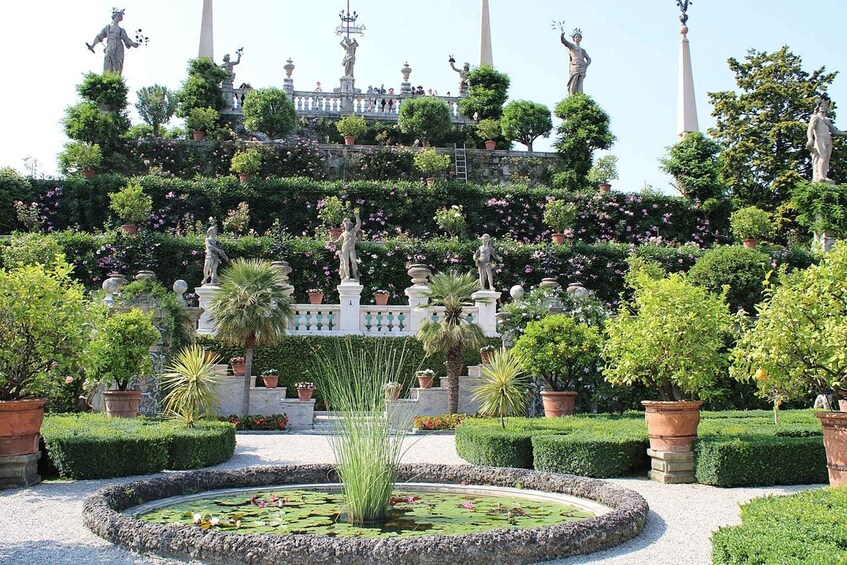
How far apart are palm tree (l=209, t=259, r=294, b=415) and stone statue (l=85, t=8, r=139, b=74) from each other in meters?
22.9

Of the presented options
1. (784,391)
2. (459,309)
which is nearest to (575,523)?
(784,391)

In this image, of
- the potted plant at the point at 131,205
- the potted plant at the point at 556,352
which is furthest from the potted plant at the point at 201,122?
the potted plant at the point at 556,352

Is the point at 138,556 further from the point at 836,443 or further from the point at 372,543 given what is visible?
the point at 836,443

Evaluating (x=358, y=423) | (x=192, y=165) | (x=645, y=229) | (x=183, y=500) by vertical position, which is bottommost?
(x=183, y=500)

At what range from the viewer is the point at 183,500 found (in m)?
8.79

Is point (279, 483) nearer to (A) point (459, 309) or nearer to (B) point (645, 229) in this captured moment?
(A) point (459, 309)

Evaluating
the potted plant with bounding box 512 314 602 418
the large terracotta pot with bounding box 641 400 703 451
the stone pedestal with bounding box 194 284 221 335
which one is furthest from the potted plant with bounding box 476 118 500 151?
the large terracotta pot with bounding box 641 400 703 451

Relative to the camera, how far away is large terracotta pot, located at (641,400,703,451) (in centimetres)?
980

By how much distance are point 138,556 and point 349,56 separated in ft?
112

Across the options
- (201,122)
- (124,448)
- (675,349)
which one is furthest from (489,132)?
(124,448)

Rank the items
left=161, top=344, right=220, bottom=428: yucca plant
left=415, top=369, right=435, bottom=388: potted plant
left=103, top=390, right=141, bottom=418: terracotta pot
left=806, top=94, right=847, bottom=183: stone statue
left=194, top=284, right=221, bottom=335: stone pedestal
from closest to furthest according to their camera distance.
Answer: left=161, top=344, right=220, bottom=428: yucca plant < left=103, top=390, right=141, bottom=418: terracotta pot < left=415, top=369, right=435, bottom=388: potted plant < left=194, top=284, right=221, bottom=335: stone pedestal < left=806, top=94, right=847, bottom=183: stone statue

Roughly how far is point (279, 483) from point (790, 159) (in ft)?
95.0

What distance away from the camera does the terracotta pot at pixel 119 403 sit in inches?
543

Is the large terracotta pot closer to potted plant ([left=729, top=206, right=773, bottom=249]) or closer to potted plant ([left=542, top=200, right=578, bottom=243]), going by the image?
potted plant ([left=542, top=200, right=578, bottom=243])
